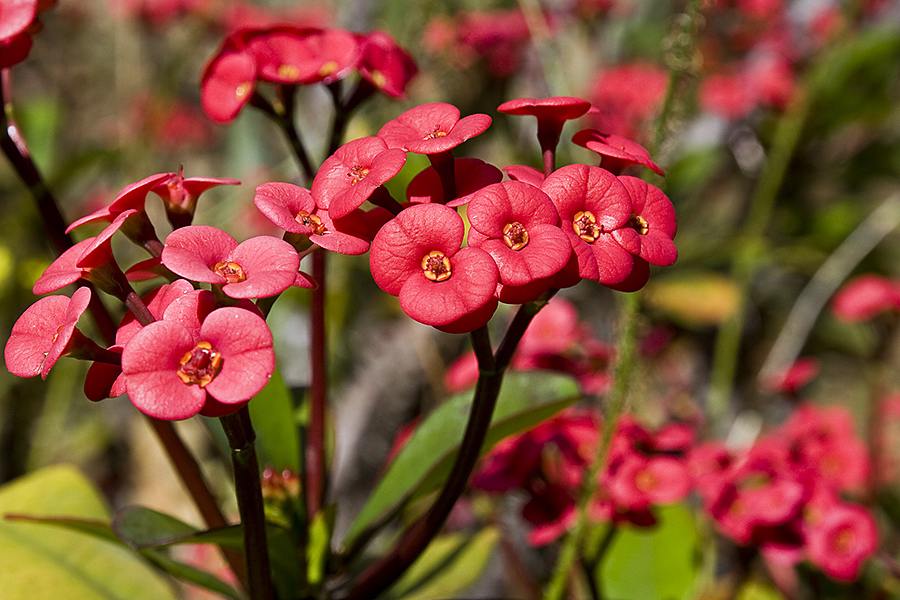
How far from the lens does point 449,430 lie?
72 cm

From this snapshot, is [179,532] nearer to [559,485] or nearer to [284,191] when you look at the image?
[284,191]

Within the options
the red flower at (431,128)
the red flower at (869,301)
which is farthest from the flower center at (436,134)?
the red flower at (869,301)

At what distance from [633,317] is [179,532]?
430 mm

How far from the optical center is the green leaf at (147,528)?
0.52 metres

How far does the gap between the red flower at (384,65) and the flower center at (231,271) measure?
0.96ft

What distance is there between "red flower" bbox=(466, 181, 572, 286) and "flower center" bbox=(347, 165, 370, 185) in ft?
0.28

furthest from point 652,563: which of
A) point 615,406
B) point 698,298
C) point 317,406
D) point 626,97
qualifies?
point 626,97

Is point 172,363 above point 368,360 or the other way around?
above

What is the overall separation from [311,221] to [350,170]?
46 millimetres

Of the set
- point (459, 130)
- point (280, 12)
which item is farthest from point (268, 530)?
point (280, 12)

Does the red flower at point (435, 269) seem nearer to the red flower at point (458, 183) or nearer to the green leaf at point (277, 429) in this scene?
the red flower at point (458, 183)

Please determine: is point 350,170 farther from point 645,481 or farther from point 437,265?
point 645,481

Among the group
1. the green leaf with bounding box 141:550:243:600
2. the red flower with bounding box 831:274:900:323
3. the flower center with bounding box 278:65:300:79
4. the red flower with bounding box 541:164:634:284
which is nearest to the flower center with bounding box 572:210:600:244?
the red flower with bounding box 541:164:634:284

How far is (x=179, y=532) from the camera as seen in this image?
1.84 ft
